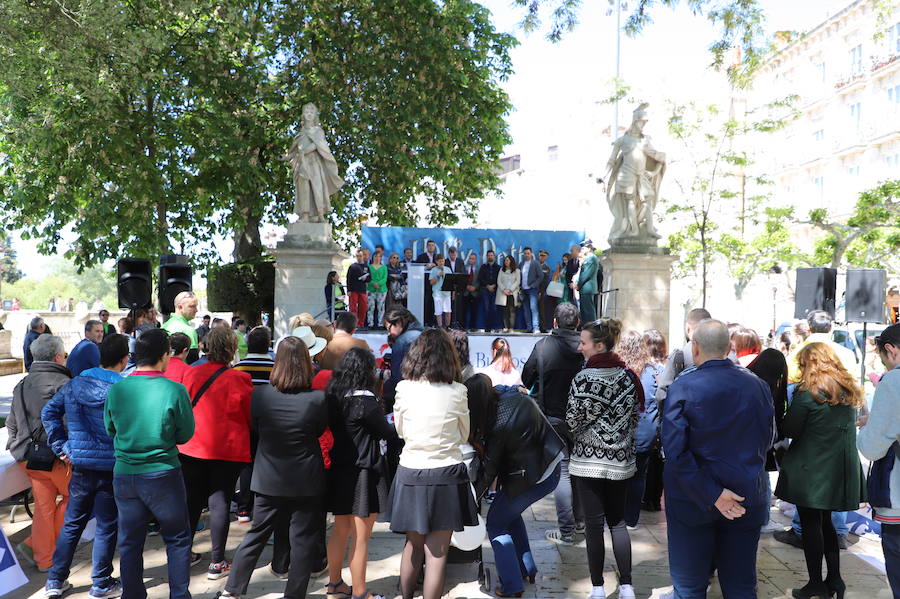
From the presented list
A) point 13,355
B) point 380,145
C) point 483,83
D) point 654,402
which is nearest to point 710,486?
point 654,402

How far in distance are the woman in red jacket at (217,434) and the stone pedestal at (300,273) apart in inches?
412

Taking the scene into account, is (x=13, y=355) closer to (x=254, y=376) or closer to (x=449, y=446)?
(x=254, y=376)

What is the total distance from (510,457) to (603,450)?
2.11ft

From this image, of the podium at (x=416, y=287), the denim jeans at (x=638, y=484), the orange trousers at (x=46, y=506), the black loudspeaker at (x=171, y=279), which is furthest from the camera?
the podium at (x=416, y=287)

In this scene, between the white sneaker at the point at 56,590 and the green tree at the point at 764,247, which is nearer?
the white sneaker at the point at 56,590

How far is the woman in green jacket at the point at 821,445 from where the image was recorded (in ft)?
17.9

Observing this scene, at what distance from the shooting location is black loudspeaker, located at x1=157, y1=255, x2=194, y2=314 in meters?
10.6

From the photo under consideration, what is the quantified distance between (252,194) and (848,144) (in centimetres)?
3556

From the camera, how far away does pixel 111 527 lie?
5.45 m

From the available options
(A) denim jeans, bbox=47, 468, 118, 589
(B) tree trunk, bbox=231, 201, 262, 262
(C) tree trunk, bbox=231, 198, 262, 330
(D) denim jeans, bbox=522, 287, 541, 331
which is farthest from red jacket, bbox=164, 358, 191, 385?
(B) tree trunk, bbox=231, 201, 262, 262

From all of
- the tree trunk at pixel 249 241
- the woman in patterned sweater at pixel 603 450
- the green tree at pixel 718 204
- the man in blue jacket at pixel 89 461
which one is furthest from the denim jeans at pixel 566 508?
the green tree at pixel 718 204

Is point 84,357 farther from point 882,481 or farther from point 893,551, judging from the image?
point 893,551

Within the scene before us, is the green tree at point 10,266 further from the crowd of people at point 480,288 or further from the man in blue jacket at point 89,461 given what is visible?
the man in blue jacket at point 89,461

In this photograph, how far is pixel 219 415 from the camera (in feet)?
18.9
